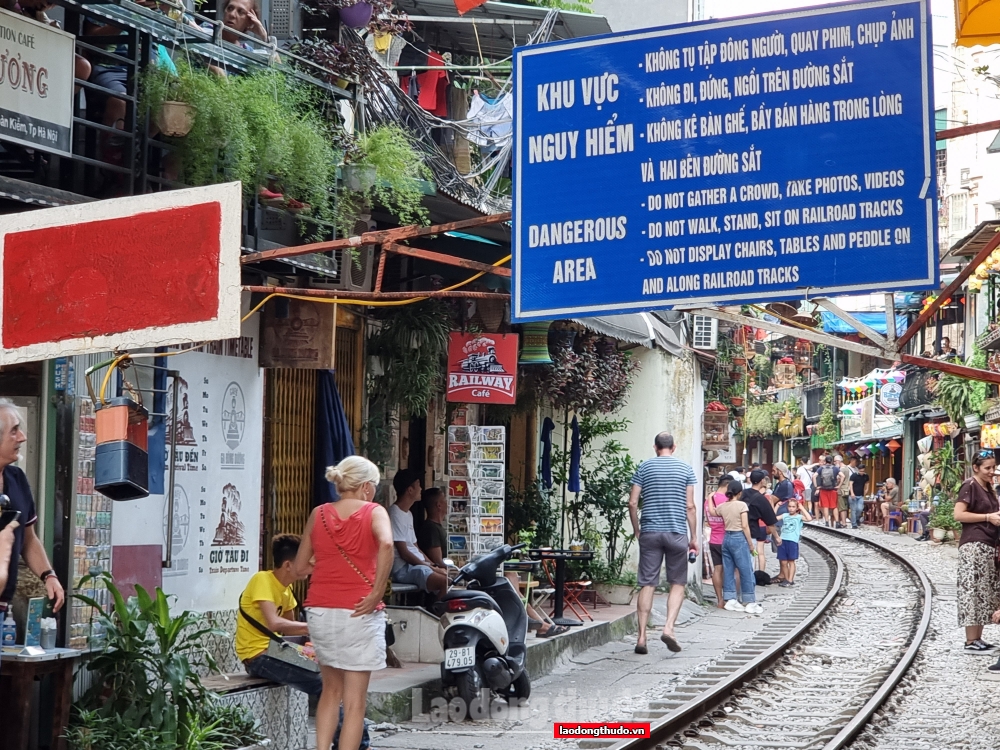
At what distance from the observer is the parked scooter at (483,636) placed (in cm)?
932

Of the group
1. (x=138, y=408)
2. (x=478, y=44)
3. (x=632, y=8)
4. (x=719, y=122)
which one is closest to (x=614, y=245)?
(x=719, y=122)

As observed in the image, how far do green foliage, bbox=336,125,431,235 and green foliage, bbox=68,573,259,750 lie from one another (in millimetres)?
3541

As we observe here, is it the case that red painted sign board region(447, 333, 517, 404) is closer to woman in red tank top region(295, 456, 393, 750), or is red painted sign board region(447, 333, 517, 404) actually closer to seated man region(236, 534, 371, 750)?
seated man region(236, 534, 371, 750)

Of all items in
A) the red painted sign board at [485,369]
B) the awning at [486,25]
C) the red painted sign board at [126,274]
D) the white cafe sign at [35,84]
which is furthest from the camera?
the awning at [486,25]

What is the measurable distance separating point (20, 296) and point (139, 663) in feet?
7.68

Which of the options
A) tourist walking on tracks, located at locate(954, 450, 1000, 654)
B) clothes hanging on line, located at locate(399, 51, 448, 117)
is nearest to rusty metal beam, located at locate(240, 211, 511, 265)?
tourist walking on tracks, located at locate(954, 450, 1000, 654)

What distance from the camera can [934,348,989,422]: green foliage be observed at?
34000 mm

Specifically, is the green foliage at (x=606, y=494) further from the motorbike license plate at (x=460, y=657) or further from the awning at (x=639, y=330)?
the motorbike license plate at (x=460, y=657)

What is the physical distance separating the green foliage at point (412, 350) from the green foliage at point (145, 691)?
5223 mm

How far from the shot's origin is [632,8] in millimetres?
22000

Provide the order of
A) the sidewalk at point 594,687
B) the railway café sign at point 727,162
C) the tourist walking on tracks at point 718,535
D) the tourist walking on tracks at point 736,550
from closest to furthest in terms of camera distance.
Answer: the railway café sign at point 727,162
the sidewalk at point 594,687
the tourist walking on tracks at point 736,550
the tourist walking on tracks at point 718,535

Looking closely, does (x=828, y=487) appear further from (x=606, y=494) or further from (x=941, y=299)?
(x=941, y=299)

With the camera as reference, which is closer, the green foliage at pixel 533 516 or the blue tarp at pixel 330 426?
the blue tarp at pixel 330 426

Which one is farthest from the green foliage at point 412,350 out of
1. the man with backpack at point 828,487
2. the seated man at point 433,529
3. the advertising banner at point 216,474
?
the man with backpack at point 828,487
